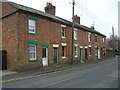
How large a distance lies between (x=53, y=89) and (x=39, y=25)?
9806mm

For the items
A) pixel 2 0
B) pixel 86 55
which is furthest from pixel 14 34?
pixel 86 55

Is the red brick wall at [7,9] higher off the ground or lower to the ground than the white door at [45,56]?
higher

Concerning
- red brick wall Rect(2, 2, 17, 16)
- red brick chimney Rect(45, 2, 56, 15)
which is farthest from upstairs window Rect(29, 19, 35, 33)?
red brick chimney Rect(45, 2, 56, 15)

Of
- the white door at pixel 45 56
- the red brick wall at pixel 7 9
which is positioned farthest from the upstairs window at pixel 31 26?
the white door at pixel 45 56

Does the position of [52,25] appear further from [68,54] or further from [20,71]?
[20,71]

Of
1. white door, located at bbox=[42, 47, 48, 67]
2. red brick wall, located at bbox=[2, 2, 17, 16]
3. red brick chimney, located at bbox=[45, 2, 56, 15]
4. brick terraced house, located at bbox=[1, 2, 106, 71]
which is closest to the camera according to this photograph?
brick terraced house, located at bbox=[1, 2, 106, 71]

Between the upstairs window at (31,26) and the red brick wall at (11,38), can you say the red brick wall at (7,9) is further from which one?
the upstairs window at (31,26)

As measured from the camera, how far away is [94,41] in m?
29.2

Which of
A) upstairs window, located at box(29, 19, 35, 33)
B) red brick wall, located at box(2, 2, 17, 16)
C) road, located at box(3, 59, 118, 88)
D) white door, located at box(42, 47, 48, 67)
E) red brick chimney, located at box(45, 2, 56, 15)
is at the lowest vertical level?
road, located at box(3, 59, 118, 88)

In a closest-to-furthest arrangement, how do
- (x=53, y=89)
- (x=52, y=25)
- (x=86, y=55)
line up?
(x=53, y=89)
(x=52, y=25)
(x=86, y=55)

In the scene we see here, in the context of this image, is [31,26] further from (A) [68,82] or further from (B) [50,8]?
(B) [50,8]

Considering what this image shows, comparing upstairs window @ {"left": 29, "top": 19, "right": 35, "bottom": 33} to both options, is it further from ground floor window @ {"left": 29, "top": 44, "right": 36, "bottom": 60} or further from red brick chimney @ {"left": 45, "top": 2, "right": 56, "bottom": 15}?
red brick chimney @ {"left": 45, "top": 2, "right": 56, "bottom": 15}

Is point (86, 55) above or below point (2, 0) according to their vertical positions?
below

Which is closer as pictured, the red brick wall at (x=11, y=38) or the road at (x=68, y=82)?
the road at (x=68, y=82)
